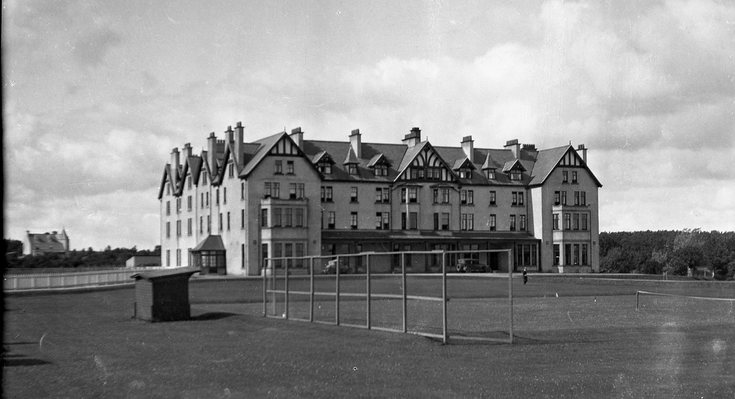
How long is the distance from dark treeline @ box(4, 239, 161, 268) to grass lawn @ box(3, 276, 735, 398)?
1000 inches

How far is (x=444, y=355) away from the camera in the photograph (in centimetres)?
1623

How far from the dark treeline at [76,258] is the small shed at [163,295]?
807 inches

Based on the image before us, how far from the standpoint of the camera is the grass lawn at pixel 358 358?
12.5 m

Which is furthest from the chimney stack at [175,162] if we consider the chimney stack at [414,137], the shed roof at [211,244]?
the chimney stack at [414,137]

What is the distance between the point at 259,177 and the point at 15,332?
53.4 meters

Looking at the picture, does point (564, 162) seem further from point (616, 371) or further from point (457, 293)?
point (616, 371)

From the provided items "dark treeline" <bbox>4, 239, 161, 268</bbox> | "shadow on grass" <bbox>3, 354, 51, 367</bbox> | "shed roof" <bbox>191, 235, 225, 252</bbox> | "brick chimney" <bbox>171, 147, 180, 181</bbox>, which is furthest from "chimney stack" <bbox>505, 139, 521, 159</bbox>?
"shadow on grass" <bbox>3, 354, 51, 367</bbox>

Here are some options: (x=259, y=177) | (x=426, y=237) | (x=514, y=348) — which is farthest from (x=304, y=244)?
(x=514, y=348)

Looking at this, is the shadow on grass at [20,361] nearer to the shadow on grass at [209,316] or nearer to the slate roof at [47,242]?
the shadow on grass at [209,316]

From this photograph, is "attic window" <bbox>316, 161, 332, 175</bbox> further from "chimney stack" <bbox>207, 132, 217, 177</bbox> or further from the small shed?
the small shed

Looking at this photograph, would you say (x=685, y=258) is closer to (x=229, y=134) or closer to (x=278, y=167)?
(x=278, y=167)

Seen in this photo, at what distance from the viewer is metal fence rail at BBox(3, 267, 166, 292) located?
4375 centimetres

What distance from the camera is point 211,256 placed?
78.5m

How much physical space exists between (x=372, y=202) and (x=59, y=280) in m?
42.2
